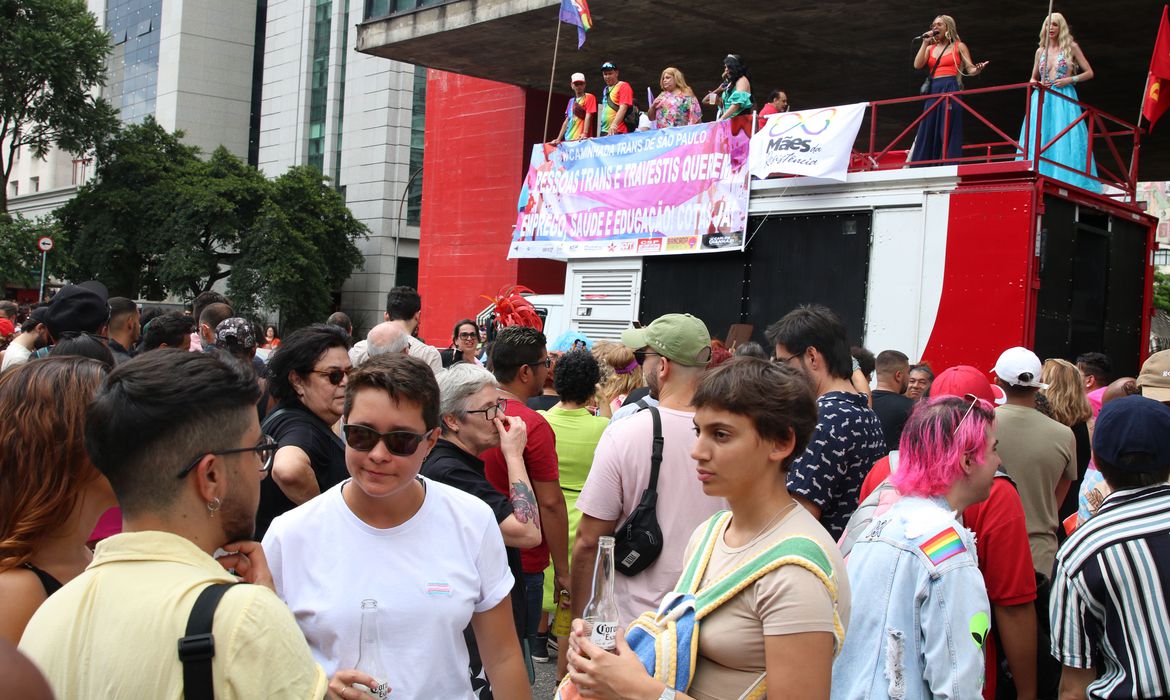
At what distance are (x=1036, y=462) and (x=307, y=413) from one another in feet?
11.8

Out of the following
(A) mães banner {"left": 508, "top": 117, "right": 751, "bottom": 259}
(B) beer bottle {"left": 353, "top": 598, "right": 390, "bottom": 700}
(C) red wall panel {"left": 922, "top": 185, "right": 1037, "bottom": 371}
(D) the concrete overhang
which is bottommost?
(B) beer bottle {"left": 353, "top": 598, "right": 390, "bottom": 700}

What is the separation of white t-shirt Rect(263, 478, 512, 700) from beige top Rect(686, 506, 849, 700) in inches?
27.8

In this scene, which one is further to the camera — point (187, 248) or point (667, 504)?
point (187, 248)

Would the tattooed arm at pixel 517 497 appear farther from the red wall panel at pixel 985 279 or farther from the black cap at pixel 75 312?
the red wall panel at pixel 985 279

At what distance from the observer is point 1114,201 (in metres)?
11.8

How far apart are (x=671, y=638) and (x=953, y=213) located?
31.5 ft

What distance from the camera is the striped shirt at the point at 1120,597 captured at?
3004mm

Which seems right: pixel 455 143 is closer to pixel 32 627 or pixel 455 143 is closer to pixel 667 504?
pixel 667 504

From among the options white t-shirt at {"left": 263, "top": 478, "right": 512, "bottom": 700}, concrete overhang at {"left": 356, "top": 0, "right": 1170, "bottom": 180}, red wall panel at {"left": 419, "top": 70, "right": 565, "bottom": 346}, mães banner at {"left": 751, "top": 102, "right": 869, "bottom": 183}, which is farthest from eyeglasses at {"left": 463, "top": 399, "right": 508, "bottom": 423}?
red wall panel at {"left": 419, "top": 70, "right": 565, "bottom": 346}

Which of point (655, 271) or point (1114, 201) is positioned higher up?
point (1114, 201)

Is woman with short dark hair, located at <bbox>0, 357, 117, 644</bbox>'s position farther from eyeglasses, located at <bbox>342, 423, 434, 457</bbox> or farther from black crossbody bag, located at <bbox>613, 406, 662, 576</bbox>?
black crossbody bag, located at <bbox>613, 406, 662, 576</bbox>

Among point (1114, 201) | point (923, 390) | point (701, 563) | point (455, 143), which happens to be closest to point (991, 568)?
point (701, 563)

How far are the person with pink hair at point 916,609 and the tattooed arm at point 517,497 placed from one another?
116cm

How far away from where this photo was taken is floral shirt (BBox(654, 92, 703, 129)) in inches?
559
